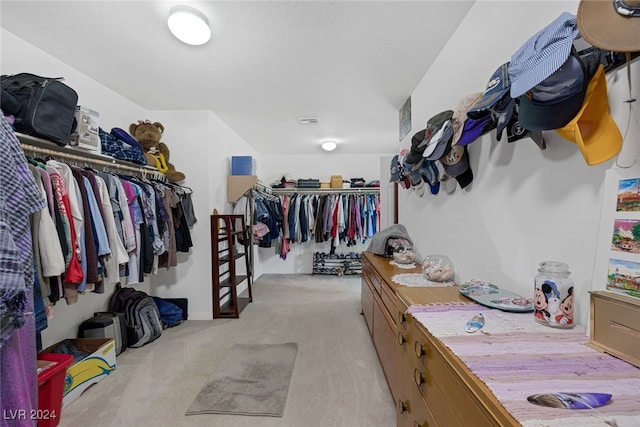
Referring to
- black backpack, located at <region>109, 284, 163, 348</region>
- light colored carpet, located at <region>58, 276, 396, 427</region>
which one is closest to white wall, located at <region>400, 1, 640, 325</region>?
light colored carpet, located at <region>58, 276, 396, 427</region>

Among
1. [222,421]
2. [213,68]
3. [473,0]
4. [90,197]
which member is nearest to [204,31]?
[213,68]

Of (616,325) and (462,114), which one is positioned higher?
(462,114)

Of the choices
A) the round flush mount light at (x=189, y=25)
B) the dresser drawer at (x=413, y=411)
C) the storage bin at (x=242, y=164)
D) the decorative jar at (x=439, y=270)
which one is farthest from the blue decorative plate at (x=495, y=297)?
the storage bin at (x=242, y=164)

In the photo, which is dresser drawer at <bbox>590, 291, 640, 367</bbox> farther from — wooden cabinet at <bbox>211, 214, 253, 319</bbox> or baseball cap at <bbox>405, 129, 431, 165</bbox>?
wooden cabinet at <bbox>211, 214, 253, 319</bbox>

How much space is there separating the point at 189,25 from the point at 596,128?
6.42 ft

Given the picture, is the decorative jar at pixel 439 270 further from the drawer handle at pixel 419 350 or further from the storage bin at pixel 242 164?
the storage bin at pixel 242 164

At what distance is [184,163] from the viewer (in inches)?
117

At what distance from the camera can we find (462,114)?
1245mm

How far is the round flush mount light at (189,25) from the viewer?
1.47 meters

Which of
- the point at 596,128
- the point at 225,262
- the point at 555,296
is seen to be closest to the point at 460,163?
the point at 596,128

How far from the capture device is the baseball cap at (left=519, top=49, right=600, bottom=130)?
27.8 inches

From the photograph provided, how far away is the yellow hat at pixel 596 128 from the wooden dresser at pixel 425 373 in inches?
27.9

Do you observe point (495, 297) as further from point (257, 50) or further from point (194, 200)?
point (194, 200)

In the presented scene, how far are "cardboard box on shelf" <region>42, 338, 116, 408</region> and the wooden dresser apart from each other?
77.8 inches
